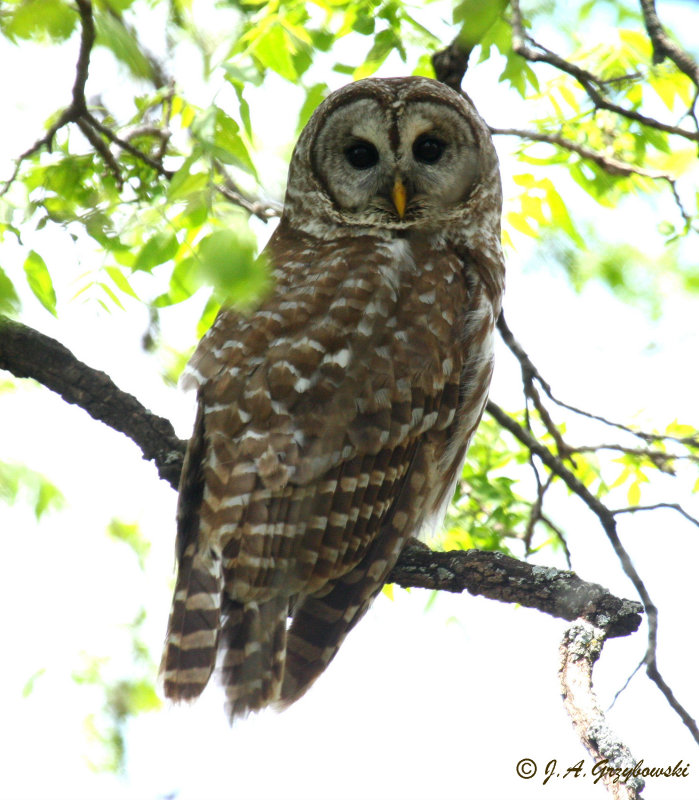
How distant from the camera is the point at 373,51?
3455 mm

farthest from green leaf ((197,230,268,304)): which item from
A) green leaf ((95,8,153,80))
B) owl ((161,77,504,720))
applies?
owl ((161,77,504,720))

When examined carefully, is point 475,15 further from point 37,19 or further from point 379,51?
point 379,51

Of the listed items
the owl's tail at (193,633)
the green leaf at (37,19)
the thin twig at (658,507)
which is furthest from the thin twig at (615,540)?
the green leaf at (37,19)

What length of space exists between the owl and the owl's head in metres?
0.10

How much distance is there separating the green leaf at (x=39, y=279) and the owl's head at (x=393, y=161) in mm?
1137

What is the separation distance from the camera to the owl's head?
340 cm

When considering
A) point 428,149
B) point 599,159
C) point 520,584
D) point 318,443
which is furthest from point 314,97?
point 520,584

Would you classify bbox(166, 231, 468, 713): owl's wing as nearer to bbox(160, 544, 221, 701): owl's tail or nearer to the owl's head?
bbox(160, 544, 221, 701): owl's tail

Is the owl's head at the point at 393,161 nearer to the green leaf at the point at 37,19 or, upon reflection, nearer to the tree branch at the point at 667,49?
the tree branch at the point at 667,49

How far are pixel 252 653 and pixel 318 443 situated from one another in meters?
0.64

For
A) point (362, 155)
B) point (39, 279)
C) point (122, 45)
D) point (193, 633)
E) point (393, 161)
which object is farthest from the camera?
point (362, 155)

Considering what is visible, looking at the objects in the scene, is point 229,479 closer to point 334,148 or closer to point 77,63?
point 77,63

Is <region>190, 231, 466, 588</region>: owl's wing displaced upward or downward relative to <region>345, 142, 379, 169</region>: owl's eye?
downward

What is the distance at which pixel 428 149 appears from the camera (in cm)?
356
